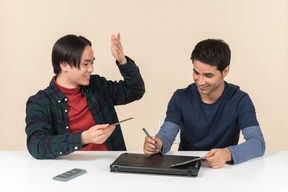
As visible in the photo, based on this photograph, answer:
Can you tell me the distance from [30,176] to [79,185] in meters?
0.22

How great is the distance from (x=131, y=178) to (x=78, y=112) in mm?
709

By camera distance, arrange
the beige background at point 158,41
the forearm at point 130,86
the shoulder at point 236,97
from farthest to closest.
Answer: the beige background at point 158,41, the forearm at point 130,86, the shoulder at point 236,97

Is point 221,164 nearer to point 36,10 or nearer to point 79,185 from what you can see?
point 79,185

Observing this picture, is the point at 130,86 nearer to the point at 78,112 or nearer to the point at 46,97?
the point at 78,112

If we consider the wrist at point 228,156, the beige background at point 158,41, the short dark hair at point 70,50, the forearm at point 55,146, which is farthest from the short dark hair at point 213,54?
the beige background at point 158,41

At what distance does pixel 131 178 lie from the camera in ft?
4.02

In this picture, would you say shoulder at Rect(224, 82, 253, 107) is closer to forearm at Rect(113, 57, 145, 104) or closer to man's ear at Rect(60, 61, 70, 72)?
forearm at Rect(113, 57, 145, 104)

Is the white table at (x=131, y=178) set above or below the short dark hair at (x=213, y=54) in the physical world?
below

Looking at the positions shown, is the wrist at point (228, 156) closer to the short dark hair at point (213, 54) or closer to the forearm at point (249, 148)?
the forearm at point (249, 148)

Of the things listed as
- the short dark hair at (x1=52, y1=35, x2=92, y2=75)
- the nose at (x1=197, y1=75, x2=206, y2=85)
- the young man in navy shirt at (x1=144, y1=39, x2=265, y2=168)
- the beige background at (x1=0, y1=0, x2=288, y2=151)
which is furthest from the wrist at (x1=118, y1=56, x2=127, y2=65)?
the beige background at (x1=0, y1=0, x2=288, y2=151)

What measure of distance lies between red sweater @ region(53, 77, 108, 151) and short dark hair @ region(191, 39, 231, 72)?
0.63 meters

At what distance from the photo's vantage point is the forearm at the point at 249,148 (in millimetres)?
1380

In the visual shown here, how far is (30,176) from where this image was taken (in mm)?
1271

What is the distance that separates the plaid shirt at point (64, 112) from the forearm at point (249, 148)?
24.4 inches
